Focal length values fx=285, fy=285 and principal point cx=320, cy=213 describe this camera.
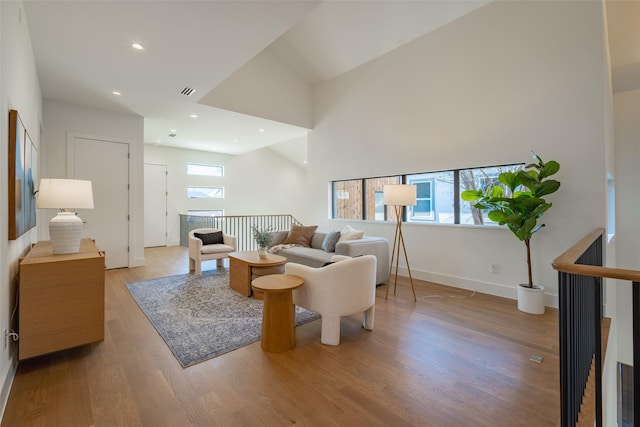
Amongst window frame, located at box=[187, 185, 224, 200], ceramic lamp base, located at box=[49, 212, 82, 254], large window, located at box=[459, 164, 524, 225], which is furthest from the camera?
window frame, located at box=[187, 185, 224, 200]

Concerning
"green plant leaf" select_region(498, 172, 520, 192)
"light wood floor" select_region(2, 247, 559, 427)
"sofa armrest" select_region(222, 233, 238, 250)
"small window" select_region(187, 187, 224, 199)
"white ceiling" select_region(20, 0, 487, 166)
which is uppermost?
"white ceiling" select_region(20, 0, 487, 166)

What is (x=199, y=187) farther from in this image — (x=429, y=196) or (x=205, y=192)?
(x=429, y=196)

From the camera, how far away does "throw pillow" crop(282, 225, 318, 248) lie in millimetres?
5367

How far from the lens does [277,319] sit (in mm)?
2500

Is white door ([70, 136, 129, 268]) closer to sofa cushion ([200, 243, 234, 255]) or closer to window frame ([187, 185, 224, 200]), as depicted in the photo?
sofa cushion ([200, 243, 234, 255])

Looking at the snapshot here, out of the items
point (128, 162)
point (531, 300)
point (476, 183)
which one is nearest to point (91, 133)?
point (128, 162)

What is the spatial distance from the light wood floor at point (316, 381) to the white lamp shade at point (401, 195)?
5.08ft

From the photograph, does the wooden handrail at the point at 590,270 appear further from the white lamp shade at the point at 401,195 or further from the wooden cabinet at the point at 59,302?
the wooden cabinet at the point at 59,302

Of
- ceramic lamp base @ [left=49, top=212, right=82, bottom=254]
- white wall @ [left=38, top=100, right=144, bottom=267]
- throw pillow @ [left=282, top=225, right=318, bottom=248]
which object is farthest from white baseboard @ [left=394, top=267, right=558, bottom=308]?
white wall @ [left=38, top=100, right=144, bottom=267]

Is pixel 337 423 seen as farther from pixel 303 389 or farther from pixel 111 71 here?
pixel 111 71

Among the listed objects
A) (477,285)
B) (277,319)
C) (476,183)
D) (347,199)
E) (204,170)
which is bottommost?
(477,285)

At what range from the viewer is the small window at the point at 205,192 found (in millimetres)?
9000

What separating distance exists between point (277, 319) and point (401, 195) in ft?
7.65

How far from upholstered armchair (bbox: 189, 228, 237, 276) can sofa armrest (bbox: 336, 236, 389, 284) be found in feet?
7.28
